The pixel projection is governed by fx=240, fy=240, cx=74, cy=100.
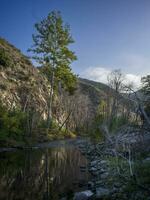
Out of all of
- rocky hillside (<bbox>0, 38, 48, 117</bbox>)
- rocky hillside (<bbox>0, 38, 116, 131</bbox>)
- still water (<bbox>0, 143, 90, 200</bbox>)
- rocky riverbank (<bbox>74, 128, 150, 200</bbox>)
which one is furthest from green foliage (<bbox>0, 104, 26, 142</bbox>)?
rocky riverbank (<bbox>74, 128, 150, 200</bbox>)

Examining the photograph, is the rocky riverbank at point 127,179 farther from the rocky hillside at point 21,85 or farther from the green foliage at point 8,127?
the rocky hillside at point 21,85

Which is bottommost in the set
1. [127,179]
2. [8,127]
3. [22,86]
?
[127,179]

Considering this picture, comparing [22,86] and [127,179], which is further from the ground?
[22,86]

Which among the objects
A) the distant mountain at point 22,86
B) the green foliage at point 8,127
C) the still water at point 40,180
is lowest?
the still water at point 40,180

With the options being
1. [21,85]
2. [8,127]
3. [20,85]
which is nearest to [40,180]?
[8,127]

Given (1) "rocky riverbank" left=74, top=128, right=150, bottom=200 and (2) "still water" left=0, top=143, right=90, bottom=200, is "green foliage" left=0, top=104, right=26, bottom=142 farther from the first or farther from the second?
(1) "rocky riverbank" left=74, top=128, right=150, bottom=200

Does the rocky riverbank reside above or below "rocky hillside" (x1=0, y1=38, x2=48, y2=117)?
below

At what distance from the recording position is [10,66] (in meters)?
36.3

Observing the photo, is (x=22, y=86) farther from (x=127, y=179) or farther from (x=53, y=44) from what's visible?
(x=127, y=179)

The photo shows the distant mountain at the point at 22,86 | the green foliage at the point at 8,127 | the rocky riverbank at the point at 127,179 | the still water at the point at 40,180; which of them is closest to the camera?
the rocky riverbank at the point at 127,179

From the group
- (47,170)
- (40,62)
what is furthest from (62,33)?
(47,170)

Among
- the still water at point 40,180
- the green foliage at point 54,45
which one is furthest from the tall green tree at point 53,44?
the still water at point 40,180

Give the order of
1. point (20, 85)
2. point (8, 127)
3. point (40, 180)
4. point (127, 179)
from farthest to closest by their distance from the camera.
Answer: point (20, 85) → point (8, 127) → point (40, 180) → point (127, 179)

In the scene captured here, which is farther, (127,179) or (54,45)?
(54,45)
